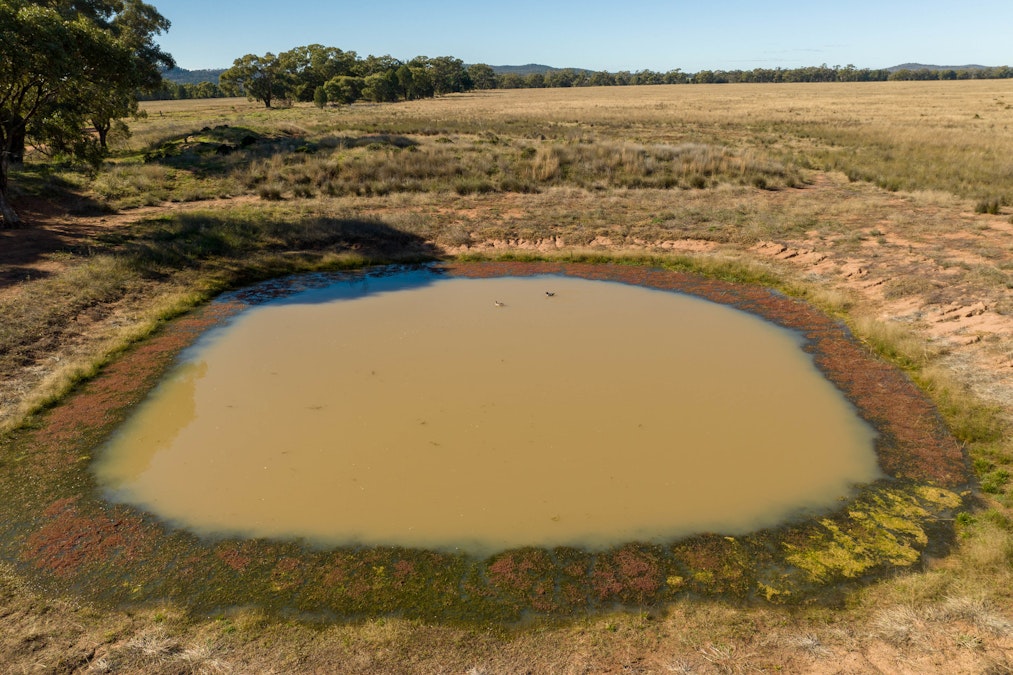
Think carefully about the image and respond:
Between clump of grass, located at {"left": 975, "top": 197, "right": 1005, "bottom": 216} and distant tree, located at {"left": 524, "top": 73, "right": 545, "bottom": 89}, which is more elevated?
distant tree, located at {"left": 524, "top": 73, "right": 545, "bottom": 89}

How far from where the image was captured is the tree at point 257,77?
77938 mm

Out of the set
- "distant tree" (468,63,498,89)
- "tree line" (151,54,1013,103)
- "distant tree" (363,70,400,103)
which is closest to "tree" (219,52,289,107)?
"tree line" (151,54,1013,103)

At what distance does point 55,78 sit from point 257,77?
234 ft

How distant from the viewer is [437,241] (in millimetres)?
21516

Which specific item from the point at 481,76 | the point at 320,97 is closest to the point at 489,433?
the point at 320,97

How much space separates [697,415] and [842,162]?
3059cm

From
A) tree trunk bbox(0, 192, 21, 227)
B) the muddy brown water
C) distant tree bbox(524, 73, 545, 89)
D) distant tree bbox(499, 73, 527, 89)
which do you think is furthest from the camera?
distant tree bbox(524, 73, 545, 89)

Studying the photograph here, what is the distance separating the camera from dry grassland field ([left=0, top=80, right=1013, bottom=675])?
591 cm

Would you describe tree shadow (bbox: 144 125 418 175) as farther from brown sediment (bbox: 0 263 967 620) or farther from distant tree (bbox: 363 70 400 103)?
distant tree (bbox: 363 70 400 103)

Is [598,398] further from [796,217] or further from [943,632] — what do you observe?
[796,217]

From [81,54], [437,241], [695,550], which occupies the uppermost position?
[81,54]

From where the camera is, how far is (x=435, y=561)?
704cm

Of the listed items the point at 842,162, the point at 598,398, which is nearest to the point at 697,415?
the point at 598,398

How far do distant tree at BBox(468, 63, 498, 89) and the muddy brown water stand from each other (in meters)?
154
